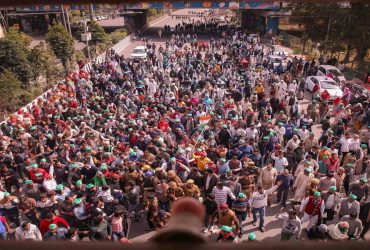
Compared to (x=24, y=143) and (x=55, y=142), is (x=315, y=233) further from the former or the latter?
(x=24, y=143)

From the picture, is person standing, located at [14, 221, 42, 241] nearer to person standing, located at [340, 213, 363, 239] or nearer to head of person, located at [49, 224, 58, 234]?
head of person, located at [49, 224, 58, 234]

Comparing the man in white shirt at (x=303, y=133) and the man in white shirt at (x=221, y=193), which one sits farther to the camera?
the man in white shirt at (x=303, y=133)

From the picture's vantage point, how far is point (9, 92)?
53.4 feet

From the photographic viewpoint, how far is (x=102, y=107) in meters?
14.4

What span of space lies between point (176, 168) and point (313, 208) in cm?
348

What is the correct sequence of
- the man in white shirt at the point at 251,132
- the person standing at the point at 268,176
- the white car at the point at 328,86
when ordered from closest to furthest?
1. the person standing at the point at 268,176
2. the man in white shirt at the point at 251,132
3. the white car at the point at 328,86

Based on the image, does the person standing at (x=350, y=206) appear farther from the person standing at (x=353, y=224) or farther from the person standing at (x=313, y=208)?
the person standing at (x=313, y=208)

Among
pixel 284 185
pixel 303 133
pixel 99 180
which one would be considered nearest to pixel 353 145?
pixel 303 133

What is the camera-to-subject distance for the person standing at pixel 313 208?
23.7 feet

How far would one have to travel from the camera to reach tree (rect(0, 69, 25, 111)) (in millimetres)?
16100

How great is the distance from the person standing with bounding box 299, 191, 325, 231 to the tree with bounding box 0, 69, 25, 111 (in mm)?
14610

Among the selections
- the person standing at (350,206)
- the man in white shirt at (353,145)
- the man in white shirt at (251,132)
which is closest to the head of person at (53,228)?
the person standing at (350,206)

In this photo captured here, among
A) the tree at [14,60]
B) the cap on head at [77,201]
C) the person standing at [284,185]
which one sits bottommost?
the person standing at [284,185]

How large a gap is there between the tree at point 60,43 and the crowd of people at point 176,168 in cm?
990
